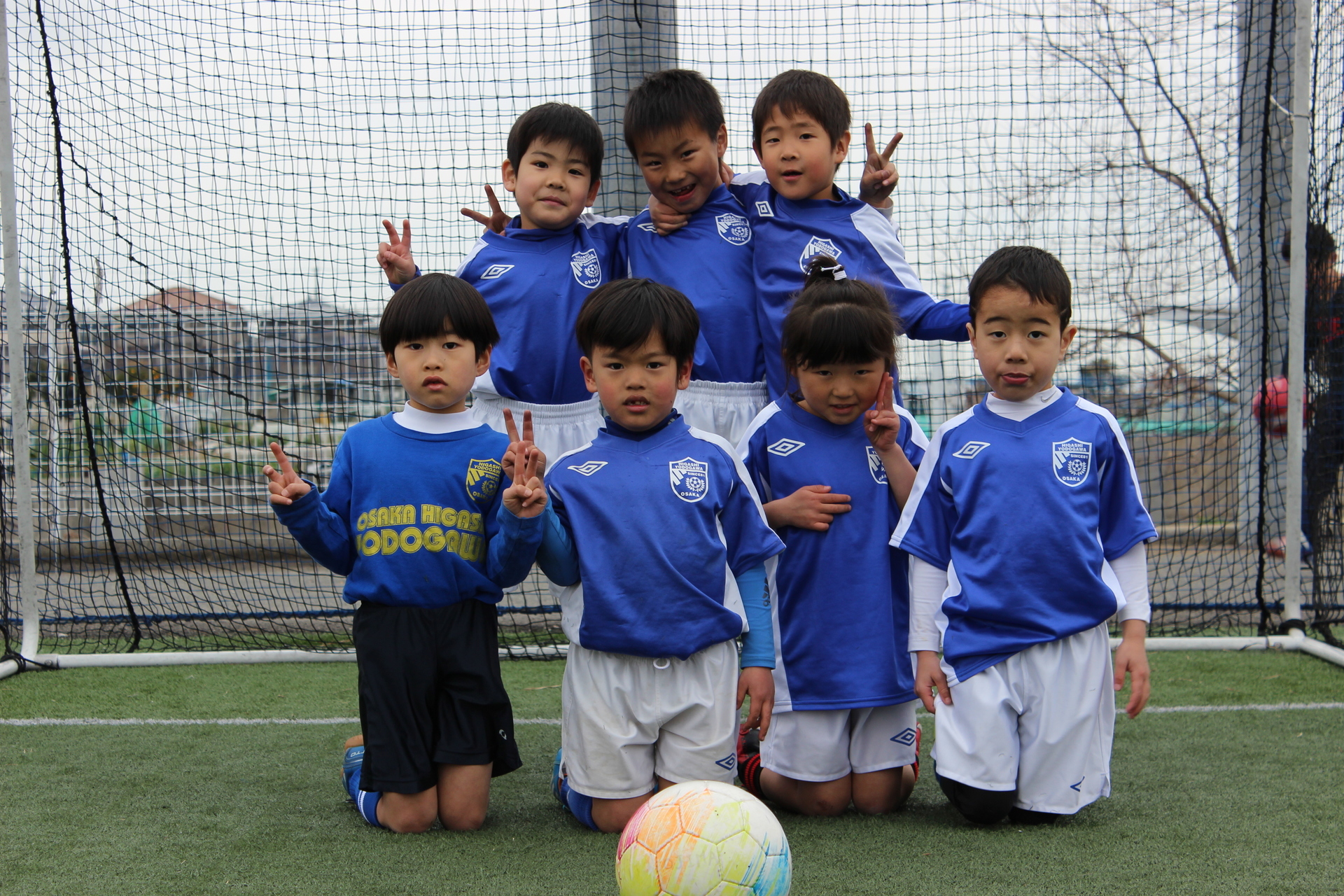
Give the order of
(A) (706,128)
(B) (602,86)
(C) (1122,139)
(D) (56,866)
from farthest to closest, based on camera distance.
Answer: (C) (1122,139)
(B) (602,86)
(A) (706,128)
(D) (56,866)

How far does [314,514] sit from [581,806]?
96 centimetres

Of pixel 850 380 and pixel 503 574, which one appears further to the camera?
pixel 850 380

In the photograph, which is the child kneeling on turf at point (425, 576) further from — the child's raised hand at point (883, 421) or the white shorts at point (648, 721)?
the child's raised hand at point (883, 421)

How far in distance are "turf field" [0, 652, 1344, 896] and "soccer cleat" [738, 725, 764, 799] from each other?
157mm

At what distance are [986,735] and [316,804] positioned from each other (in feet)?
5.63

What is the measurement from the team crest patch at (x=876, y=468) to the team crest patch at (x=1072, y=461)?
16.6 inches

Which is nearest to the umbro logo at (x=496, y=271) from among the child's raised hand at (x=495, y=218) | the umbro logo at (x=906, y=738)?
the child's raised hand at (x=495, y=218)

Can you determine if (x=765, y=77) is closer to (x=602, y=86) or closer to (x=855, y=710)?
(x=602, y=86)

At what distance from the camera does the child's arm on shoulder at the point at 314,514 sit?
235 centimetres

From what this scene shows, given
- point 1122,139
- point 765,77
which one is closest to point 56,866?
point 765,77

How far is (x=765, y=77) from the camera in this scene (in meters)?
5.48

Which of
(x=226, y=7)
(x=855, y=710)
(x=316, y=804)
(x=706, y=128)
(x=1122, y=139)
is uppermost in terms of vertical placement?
(x=226, y=7)

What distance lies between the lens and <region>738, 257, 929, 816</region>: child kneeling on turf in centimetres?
266

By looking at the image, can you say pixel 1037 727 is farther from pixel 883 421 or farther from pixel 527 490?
pixel 527 490
